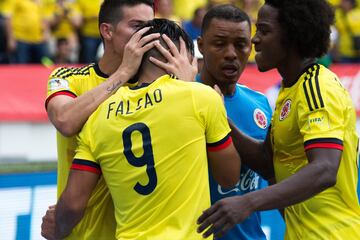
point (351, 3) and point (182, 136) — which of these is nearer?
point (182, 136)

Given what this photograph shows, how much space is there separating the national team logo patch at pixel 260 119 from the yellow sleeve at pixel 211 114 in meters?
1.39

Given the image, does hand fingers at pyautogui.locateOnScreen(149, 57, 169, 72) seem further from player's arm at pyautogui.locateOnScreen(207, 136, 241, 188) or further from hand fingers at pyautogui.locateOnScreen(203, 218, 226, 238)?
hand fingers at pyautogui.locateOnScreen(203, 218, 226, 238)

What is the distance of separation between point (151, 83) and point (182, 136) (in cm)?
35

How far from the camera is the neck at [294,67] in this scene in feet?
15.3

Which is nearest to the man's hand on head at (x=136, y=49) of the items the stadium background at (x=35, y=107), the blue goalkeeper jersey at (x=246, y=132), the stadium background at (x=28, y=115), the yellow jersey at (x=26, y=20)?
the blue goalkeeper jersey at (x=246, y=132)

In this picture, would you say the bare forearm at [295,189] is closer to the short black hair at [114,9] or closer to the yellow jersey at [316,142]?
the yellow jersey at [316,142]

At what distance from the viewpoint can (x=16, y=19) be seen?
1532 centimetres

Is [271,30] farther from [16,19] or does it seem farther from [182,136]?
[16,19]

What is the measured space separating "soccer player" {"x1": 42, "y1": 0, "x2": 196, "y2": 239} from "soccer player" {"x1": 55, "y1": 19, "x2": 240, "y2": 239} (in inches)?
10.0

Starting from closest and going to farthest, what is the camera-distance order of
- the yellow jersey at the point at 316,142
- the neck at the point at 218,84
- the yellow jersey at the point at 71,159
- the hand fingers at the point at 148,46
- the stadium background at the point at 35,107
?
the yellow jersey at the point at 316,142, the hand fingers at the point at 148,46, the yellow jersey at the point at 71,159, the neck at the point at 218,84, the stadium background at the point at 35,107

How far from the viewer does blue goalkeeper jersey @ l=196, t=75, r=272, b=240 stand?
536 cm

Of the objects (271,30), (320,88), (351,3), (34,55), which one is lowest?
(320,88)

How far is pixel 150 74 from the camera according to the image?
435 centimetres

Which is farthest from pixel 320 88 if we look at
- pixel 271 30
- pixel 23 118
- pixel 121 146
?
pixel 23 118
